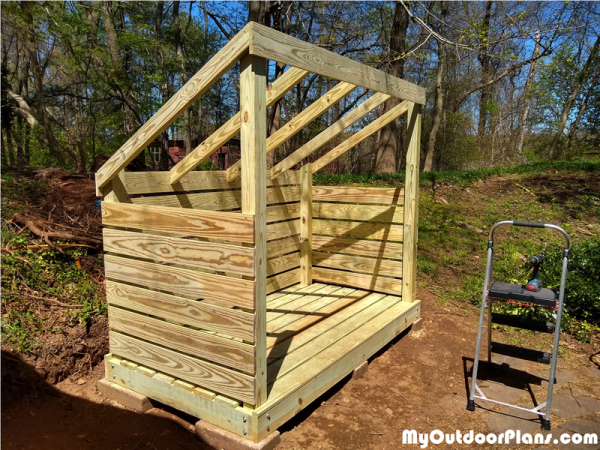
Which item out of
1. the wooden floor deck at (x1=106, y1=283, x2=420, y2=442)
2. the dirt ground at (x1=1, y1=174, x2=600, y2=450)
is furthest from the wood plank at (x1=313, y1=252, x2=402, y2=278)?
the dirt ground at (x1=1, y1=174, x2=600, y2=450)

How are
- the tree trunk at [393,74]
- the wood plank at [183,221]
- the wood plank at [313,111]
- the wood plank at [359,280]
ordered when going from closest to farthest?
the wood plank at [183,221] → the wood plank at [313,111] → the wood plank at [359,280] → the tree trunk at [393,74]

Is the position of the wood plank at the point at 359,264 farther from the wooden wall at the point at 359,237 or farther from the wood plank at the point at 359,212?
the wood plank at the point at 359,212

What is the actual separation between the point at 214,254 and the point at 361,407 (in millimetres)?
1737

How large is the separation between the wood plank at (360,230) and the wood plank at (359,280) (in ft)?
1.56

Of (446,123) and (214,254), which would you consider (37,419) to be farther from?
(446,123)

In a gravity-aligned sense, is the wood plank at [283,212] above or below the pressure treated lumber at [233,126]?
below

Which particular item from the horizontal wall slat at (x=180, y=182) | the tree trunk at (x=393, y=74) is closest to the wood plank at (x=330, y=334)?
the horizontal wall slat at (x=180, y=182)

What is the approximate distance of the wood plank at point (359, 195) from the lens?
4656mm

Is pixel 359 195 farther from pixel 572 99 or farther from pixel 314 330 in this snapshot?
pixel 572 99

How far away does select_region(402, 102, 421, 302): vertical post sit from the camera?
4.37 m

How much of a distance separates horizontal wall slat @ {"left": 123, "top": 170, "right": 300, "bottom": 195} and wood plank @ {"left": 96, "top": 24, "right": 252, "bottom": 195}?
23cm

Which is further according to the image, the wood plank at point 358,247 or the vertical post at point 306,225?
the vertical post at point 306,225

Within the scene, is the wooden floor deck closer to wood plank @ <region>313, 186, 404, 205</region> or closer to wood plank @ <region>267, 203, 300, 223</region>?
wood plank @ <region>267, 203, 300, 223</region>

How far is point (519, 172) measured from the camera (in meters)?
10.1
